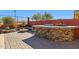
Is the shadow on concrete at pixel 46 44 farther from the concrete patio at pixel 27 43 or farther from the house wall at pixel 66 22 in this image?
the house wall at pixel 66 22

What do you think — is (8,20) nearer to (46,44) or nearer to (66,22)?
(46,44)

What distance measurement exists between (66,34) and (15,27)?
1.00 m

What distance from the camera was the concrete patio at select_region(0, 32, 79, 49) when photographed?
13.2 ft

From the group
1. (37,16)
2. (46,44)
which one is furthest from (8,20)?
(46,44)

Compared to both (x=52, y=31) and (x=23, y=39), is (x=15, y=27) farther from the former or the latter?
(x=52, y=31)

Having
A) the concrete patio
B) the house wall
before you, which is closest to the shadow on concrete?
the concrete patio

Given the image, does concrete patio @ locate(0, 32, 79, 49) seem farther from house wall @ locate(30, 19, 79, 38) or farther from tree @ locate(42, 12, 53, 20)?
tree @ locate(42, 12, 53, 20)

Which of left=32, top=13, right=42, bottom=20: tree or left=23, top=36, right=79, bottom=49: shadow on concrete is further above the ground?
left=32, top=13, right=42, bottom=20: tree

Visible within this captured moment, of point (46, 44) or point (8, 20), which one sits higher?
point (8, 20)

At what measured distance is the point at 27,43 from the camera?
4.05 m

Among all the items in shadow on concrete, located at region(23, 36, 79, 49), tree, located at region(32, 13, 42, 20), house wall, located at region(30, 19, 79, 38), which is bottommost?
shadow on concrete, located at region(23, 36, 79, 49)

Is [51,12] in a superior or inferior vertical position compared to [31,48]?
superior
